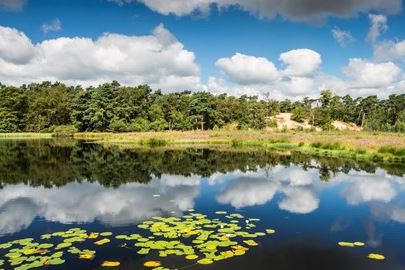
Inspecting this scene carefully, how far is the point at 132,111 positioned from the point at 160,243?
75600 mm

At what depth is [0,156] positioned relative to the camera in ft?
117

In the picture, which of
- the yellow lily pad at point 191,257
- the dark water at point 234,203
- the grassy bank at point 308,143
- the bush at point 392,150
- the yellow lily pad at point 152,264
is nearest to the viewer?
the yellow lily pad at point 152,264

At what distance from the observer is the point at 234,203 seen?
16.6 m

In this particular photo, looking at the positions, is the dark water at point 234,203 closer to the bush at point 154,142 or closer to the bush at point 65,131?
the bush at point 154,142

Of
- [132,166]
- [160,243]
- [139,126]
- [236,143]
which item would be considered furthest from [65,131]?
[160,243]

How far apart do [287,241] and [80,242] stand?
18.9 feet

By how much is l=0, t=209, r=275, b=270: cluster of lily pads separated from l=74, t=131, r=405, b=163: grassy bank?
24.6m

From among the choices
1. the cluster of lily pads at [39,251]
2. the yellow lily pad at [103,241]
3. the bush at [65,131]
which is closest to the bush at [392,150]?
the yellow lily pad at [103,241]

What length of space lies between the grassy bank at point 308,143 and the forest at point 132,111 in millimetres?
10465

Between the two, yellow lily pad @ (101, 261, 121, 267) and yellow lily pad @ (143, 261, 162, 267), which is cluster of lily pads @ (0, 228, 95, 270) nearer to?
yellow lily pad @ (101, 261, 121, 267)

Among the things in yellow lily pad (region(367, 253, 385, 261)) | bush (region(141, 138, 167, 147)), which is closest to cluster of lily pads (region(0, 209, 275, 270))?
yellow lily pad (region(367, 253, 385, 261))

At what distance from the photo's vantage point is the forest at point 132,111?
79.2 metres

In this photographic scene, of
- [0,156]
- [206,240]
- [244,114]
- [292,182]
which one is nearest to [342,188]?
[292,182]

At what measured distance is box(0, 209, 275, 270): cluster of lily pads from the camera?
30.6 ft
